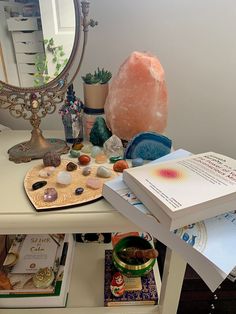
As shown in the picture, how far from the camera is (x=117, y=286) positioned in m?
0.63

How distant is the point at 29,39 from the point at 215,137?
634 millimetres

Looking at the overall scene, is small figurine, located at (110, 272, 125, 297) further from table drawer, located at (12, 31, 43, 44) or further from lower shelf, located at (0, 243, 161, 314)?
table drawer, located at (12, 31, 43, 44)

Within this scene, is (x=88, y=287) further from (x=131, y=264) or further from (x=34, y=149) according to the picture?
(x=34, y=149)

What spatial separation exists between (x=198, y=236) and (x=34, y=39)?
523mm

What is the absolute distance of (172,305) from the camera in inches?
22.5

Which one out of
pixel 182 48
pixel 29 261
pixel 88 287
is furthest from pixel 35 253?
pixel 182 48

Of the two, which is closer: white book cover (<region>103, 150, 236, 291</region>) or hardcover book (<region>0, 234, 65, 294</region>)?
white book cover (<region>103, 150, 236, 291</region>)

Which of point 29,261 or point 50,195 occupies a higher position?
point 50,195

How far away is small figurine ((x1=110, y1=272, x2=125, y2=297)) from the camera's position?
63 centimetres

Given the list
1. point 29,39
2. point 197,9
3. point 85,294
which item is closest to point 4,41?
point 29,39

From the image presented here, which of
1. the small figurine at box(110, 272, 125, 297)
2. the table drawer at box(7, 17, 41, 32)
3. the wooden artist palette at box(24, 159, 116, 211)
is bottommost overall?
the small figurine at box(110, 272, 125, 297)

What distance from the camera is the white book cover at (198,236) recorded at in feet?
1.16

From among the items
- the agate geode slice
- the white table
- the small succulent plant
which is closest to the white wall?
the small succulent plant

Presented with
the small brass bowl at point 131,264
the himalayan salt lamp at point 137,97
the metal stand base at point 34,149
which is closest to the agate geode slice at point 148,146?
the himalayan salt lamp at point 137,97
